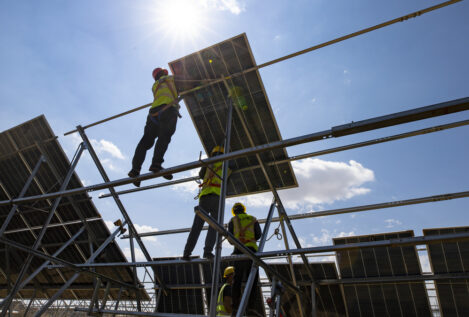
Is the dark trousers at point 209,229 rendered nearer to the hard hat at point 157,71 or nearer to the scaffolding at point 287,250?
the scaffolding at point 287,250

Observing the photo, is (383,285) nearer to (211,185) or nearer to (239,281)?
(239,281)

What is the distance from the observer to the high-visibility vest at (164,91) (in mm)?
6059

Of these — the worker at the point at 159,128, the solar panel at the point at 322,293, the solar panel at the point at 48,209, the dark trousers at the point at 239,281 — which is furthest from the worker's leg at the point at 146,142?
the solar panel at the point at 48,209

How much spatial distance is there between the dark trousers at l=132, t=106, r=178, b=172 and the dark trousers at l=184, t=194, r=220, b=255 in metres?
1.45

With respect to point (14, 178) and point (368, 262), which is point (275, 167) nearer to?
point (368, 262)

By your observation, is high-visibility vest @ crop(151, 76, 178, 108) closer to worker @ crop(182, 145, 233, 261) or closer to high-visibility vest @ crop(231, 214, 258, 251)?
worker @ crop(182, 145, 233, 261)

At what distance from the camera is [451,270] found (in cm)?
715

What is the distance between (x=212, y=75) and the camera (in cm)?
751

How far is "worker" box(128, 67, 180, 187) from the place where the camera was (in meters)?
5.73

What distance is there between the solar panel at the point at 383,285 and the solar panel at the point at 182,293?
155 inches

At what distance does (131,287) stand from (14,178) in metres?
4.82

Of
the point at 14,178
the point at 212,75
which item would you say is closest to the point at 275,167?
the point at 212,75

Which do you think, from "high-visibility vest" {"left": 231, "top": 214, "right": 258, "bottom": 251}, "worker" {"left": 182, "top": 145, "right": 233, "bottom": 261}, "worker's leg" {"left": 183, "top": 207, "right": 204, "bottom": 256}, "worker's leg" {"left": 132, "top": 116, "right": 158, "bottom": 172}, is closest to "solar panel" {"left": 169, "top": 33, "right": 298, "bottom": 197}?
"worker" {"left": 182, "top": 145, "right": 233, "bottom": 261}

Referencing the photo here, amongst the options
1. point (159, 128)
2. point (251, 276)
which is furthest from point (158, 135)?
point (251, 276)
